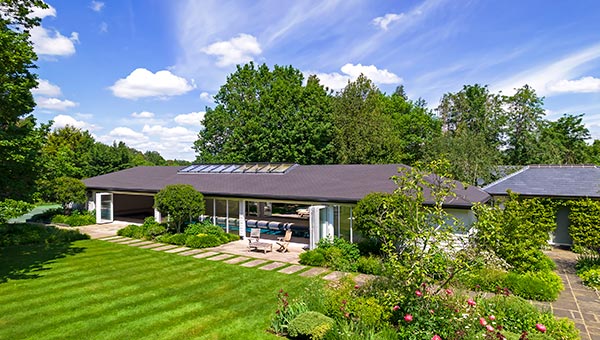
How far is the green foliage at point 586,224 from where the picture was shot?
1355 cm

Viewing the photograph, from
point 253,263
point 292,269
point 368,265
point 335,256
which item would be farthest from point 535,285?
point 253,263

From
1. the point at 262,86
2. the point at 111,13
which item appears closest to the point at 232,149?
the point at 262,86

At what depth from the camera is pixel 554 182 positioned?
1914 cm

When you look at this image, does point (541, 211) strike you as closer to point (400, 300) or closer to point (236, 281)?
point (400, 300)

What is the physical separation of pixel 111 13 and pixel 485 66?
70.0 feet

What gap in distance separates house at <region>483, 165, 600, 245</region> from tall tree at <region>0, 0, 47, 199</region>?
76.8 ft

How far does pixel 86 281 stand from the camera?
11.7 m

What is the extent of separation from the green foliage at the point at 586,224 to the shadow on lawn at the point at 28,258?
→ 2182 centimetres

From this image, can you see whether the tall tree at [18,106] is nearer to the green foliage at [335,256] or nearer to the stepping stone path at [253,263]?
the stepping stone path at [253,263]

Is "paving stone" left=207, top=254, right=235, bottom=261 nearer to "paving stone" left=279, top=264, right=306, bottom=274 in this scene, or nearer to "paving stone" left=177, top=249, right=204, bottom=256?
"paving stone" left=177, top=249, right=204, bottom=256

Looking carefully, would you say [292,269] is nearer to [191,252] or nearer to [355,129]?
[191,252]

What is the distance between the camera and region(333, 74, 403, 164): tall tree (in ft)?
111

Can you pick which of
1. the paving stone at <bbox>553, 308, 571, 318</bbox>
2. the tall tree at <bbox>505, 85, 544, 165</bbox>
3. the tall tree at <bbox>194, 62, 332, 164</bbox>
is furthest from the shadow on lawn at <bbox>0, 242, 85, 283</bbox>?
the tall tree at <bbox>505, 85, 544, 165</bbox>

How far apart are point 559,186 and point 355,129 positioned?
1884cm
